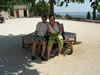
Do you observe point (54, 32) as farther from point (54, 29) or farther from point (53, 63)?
point (53, 63)

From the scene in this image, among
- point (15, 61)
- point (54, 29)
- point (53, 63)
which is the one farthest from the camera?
point (54, 29)

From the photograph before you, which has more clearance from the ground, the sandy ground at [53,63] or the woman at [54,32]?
the woman at [54,32]

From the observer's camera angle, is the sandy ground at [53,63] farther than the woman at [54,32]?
No

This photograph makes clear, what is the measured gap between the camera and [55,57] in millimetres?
4828

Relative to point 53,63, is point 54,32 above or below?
above

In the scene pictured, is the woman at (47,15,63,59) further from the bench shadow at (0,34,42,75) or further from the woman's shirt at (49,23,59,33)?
the bench shadow at (0,34,42,75)

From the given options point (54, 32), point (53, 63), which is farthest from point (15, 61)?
point (54, 32)

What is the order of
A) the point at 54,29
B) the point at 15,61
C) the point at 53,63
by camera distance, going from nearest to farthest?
the point at 53,63 < the point at 15,61 < the point at 54,29

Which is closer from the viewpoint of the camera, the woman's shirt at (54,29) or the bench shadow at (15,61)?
the bench shadow at (15,61)

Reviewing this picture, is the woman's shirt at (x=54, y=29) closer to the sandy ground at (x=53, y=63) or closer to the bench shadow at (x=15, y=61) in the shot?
the sandy ground at (x=53, y=63)

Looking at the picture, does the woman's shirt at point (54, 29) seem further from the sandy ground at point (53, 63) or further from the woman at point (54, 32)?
the sandy ground at point (53, 63)

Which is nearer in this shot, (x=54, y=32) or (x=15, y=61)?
(x=15, y=61)

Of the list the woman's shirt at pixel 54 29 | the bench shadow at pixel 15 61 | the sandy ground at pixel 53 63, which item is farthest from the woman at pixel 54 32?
the bench shadow at pixel 15 61

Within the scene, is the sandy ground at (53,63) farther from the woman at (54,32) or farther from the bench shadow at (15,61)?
the woman at (54,32)
